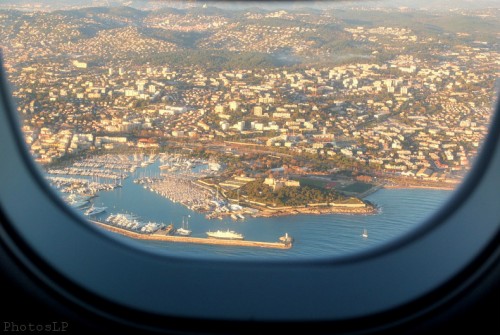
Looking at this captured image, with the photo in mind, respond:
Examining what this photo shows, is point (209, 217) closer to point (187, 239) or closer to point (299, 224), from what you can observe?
point (187, 239)

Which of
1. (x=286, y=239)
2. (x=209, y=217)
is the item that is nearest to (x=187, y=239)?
(x=209, y=217)

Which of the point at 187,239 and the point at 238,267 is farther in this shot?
the point at 187,239

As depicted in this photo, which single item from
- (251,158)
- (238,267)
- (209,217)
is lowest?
(238,267)

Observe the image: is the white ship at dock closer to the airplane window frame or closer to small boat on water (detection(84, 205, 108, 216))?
the airplane window frame

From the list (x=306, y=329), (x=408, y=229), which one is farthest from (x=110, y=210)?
(x=408, y=229)

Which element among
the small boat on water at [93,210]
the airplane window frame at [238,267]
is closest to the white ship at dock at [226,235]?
the airplane window frame at [238,267]

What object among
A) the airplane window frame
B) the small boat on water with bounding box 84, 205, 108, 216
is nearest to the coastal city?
the small boat on water with bounding box 84, 205, 108, 216

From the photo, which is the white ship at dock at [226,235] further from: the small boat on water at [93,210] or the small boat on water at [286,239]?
the small boat on water at [93,210]
